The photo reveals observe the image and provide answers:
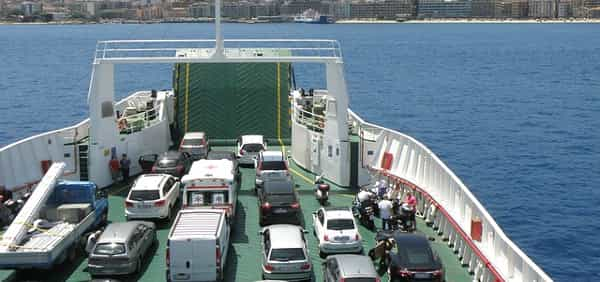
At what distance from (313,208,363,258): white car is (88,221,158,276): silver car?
15.1 feet

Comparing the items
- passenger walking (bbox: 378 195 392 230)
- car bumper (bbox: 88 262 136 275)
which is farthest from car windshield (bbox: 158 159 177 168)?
car bumper (bbox: 88 262 136 275)

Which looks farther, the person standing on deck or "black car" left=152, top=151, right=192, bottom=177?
the person standing on deck

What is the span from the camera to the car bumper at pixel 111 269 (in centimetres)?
1678

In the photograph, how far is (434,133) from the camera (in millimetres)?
60844

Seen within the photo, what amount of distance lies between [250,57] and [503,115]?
4775 cm

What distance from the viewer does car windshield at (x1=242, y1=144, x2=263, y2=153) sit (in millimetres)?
29125

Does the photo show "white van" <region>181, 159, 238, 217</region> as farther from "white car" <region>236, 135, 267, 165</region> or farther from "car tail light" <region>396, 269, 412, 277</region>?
"white car" <region>236, 135, 267, 165</region>

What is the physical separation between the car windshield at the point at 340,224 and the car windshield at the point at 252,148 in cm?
1034

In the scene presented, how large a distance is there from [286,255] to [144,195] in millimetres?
5774

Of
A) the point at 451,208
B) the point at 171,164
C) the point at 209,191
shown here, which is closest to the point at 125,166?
the point at 171,164

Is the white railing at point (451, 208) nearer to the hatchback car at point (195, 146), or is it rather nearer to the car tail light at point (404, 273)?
the car tail light at point (404, 273)

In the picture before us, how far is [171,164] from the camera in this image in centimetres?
2569

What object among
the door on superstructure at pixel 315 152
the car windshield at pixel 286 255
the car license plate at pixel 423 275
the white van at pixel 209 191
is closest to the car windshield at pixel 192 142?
the door on superstructure at pixel 315 152

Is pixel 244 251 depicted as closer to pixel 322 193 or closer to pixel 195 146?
pixel 322 193
